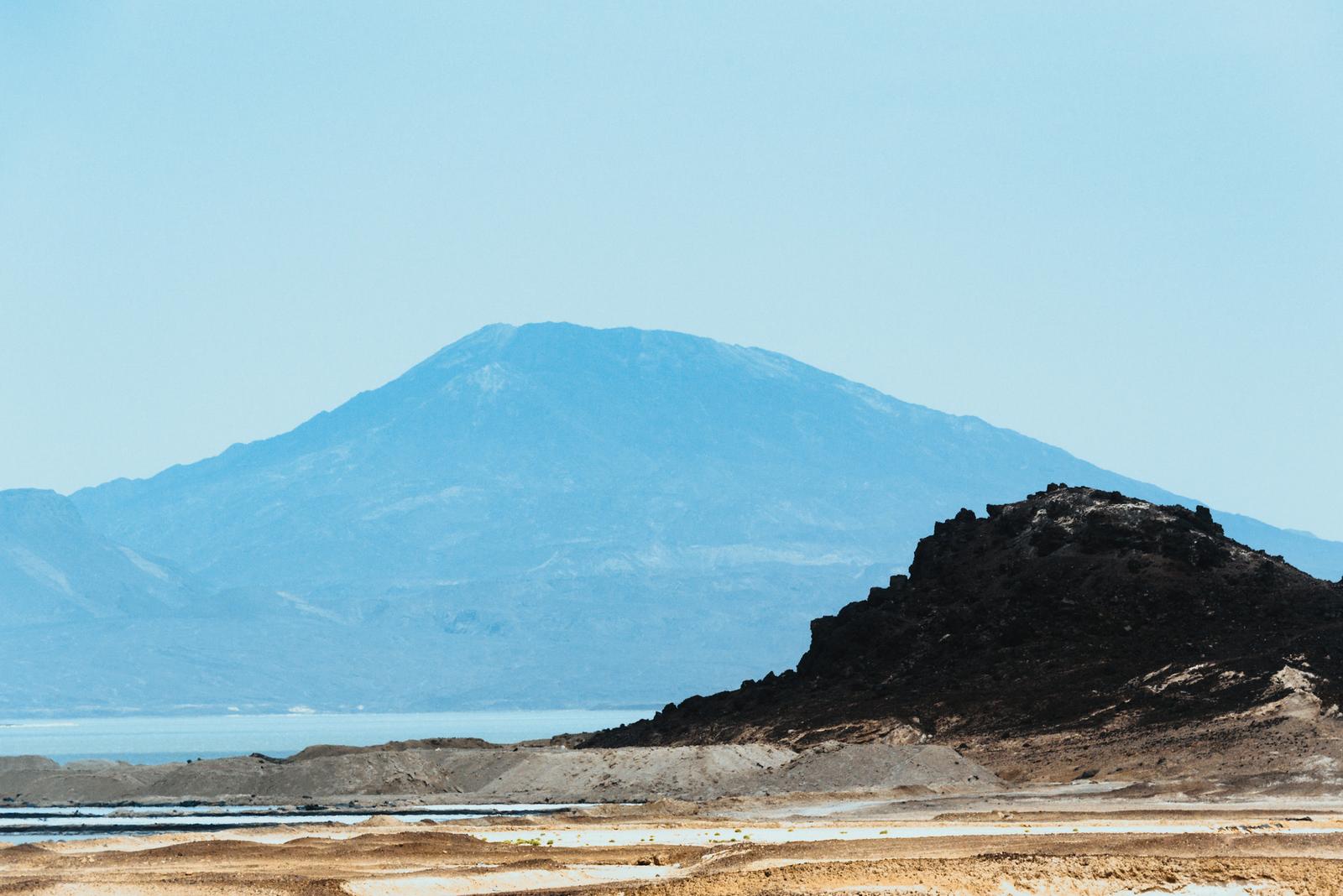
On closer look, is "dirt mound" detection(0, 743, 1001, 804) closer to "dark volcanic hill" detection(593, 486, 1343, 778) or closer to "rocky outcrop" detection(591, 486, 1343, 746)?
"dark volcanic hill" detection(593, 486, 1343, 778)

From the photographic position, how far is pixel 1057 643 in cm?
11412

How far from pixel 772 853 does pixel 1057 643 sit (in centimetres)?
6500

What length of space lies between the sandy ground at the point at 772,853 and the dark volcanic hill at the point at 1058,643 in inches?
769

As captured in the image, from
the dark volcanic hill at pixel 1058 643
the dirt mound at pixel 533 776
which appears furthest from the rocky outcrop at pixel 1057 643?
the dirt mound at pixel 533 776

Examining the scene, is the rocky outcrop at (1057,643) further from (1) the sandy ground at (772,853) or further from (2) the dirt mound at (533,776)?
(1) the sandy ground at (772,853)

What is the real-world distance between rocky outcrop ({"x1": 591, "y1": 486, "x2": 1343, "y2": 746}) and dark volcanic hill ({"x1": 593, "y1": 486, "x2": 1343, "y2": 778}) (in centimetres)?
13

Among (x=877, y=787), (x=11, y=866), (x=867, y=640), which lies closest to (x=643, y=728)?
(x=867, y=640)

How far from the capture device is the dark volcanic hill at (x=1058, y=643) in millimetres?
100438

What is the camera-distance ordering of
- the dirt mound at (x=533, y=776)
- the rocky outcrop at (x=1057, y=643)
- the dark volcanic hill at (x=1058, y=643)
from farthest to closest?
the rocky outcrop at (x=1057, y=643)
the dark volcanic hill at (x=1058, y=643)
the dirt mound at (x=533, y=776)

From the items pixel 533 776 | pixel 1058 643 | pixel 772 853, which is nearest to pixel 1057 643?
pixel 1058 643

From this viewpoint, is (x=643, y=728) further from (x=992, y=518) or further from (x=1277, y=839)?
(x=1277, y=839)

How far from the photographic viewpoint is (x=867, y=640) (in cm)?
12319

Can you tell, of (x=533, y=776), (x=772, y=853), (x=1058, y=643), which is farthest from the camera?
(x=1058, y=643)

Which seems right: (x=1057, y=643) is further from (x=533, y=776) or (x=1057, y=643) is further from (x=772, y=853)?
(x=772, y=853)
